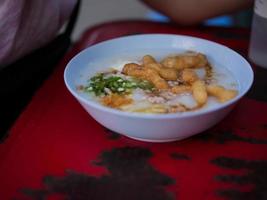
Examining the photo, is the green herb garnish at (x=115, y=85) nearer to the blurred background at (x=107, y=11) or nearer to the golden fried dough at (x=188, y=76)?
the golden fried dough at (x=188, y=76)

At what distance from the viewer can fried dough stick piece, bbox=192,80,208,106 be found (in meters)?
0.58

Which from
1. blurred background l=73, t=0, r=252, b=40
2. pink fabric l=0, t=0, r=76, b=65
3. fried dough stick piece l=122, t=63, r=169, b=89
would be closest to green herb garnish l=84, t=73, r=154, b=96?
fried dough stick piece l=122, t=63, r=169, b=89

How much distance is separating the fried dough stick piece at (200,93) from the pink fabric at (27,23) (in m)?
0.32

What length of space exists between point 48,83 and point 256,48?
15.0 inches

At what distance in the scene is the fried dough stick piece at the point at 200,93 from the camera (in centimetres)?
58

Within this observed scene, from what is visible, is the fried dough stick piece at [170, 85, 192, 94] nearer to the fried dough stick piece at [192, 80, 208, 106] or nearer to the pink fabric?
the fried dough stick piece at [192, 80, 208, 106]

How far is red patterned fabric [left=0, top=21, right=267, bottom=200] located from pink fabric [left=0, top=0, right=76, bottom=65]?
105 mm

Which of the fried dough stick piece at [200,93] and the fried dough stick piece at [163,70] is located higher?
the fried dough stick piece at [200,93]

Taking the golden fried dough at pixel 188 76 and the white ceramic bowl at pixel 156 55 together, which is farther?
the golden fried dough at pixel 188 76

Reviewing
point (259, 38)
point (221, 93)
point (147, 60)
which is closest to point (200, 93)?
point (221, 93)

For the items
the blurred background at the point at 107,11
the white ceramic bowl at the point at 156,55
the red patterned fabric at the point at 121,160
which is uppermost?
the white ceramic bowl at the point at 156,55

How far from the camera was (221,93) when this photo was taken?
0.59 m

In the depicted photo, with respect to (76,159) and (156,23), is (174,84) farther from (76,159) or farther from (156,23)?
(156,23)

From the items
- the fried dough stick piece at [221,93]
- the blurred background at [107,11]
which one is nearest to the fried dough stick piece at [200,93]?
the fried dough stick piece at [221,93]
